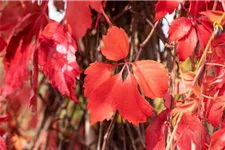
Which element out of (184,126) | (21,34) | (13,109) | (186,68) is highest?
(21,34)

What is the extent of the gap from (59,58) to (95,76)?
75 mm

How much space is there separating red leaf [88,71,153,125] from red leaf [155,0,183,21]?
0.15 m

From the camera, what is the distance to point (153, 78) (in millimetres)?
812

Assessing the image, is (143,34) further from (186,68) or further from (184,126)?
(184,126)

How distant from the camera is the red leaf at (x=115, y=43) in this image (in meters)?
0.83

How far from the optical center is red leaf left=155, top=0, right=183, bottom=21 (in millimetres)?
860

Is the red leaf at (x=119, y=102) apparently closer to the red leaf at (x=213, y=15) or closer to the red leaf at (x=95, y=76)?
the red leaf at (x=95, y=76)

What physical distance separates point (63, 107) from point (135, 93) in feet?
2.42

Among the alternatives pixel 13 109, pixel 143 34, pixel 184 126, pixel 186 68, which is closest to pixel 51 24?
pixel 184 126

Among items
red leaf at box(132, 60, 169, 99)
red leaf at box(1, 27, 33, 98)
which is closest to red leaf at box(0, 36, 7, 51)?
red leaf at box(1, 27, 33, 98)

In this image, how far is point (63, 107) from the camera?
59.6 inches

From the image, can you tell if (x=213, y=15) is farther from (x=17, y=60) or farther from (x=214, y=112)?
(x=17, y=60)

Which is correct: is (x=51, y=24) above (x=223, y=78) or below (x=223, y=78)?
above

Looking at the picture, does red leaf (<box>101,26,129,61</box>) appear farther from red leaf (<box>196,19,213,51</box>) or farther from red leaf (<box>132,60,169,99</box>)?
red leaf (<box>196,19,213,51</box>)
